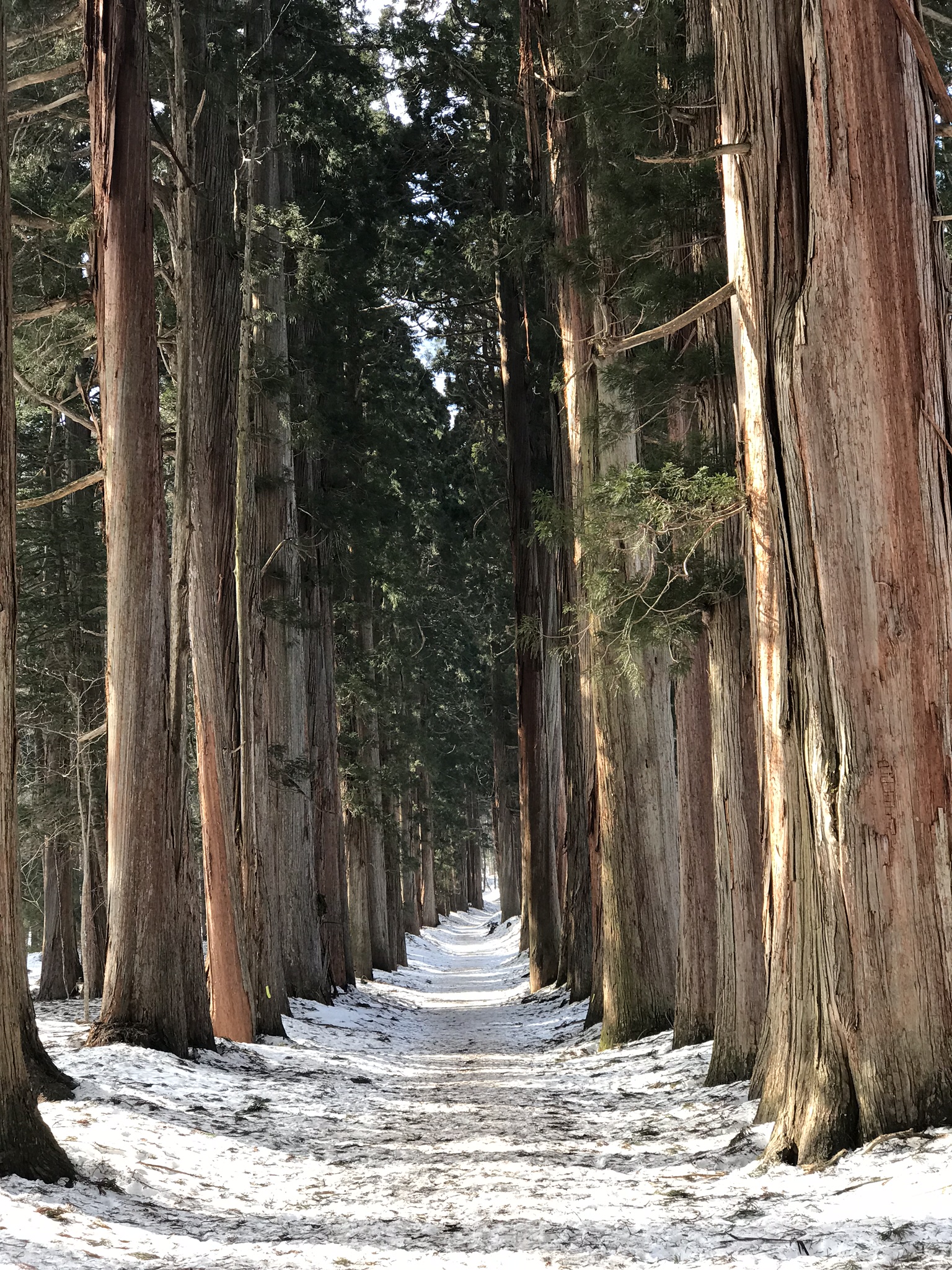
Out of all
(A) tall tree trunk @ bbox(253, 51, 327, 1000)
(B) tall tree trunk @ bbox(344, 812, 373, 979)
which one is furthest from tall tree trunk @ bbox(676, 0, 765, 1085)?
(B) tall tree trunk @ bbox(344, 812, 373, 979)

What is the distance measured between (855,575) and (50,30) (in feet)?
28.8

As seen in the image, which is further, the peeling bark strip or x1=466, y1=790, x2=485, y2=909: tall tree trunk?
x1=466, y1=790, x2=485, y2=909: tall tree trunk

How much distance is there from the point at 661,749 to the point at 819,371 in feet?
19.4

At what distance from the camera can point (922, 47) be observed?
5129mm

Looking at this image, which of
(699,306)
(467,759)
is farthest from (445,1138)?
(467,759)

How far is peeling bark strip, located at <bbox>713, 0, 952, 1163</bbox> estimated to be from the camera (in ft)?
16.3

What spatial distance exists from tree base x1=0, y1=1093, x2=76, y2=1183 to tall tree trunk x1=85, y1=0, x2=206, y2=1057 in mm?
3811

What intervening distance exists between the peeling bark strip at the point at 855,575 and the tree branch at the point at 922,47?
12 cm

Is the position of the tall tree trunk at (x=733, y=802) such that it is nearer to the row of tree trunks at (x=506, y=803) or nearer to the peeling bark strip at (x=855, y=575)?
the peeling bark strip at (x=855, y=575)

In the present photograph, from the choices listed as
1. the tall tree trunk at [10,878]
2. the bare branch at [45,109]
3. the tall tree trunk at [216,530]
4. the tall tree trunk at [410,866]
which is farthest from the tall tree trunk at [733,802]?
the tall tree trunk at [410,866]

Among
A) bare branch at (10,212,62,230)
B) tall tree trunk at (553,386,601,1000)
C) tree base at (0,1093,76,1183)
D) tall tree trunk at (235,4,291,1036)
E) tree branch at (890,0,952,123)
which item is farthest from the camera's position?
tall tree trunk at (553,386,601,1000)

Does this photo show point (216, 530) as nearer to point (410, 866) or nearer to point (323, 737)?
point (323, 737)

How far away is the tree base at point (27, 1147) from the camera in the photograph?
4812 mm

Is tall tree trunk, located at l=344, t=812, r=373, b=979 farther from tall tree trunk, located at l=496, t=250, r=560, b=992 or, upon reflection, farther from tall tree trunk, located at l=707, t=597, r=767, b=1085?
tall tree trunk, located at l=707, t=597, r=767, b=1085
